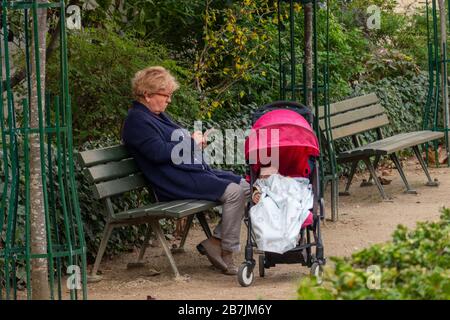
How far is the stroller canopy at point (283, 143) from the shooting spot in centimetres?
798

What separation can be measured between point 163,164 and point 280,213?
1.03 meters

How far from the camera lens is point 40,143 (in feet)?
20.6

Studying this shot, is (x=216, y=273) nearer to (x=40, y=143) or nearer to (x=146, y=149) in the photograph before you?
(x=146, y=149)

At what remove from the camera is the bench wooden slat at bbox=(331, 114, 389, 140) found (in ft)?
36.9

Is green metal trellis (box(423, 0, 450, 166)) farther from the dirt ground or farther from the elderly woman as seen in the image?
the elderly woman

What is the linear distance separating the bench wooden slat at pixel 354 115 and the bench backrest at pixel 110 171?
2.87 meters

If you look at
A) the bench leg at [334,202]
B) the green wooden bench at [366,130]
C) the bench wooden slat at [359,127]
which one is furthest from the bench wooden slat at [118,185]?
the bench wooden slat at [359,127]

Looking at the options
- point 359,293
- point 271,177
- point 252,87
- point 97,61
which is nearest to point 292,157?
point 271,177

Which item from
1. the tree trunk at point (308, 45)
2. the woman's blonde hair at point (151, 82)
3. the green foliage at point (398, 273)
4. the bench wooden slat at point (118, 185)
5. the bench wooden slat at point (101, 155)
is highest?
the tree trunk at point (308, 45)

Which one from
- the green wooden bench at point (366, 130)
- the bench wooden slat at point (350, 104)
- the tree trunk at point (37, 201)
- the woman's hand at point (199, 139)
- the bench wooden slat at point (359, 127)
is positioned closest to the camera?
the tree trunk at point (37, 201)

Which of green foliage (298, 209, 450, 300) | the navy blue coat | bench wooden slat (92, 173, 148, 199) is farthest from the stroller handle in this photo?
green foliage (298, 209, 450, 300)

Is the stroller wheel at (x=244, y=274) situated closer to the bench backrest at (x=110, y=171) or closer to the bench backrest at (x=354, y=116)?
the bench backrest at (x=110, y=171)

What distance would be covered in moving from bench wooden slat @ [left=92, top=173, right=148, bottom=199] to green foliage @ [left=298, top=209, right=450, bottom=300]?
331 centimetres

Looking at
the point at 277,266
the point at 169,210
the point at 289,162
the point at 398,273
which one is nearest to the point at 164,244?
the point at 169,210
